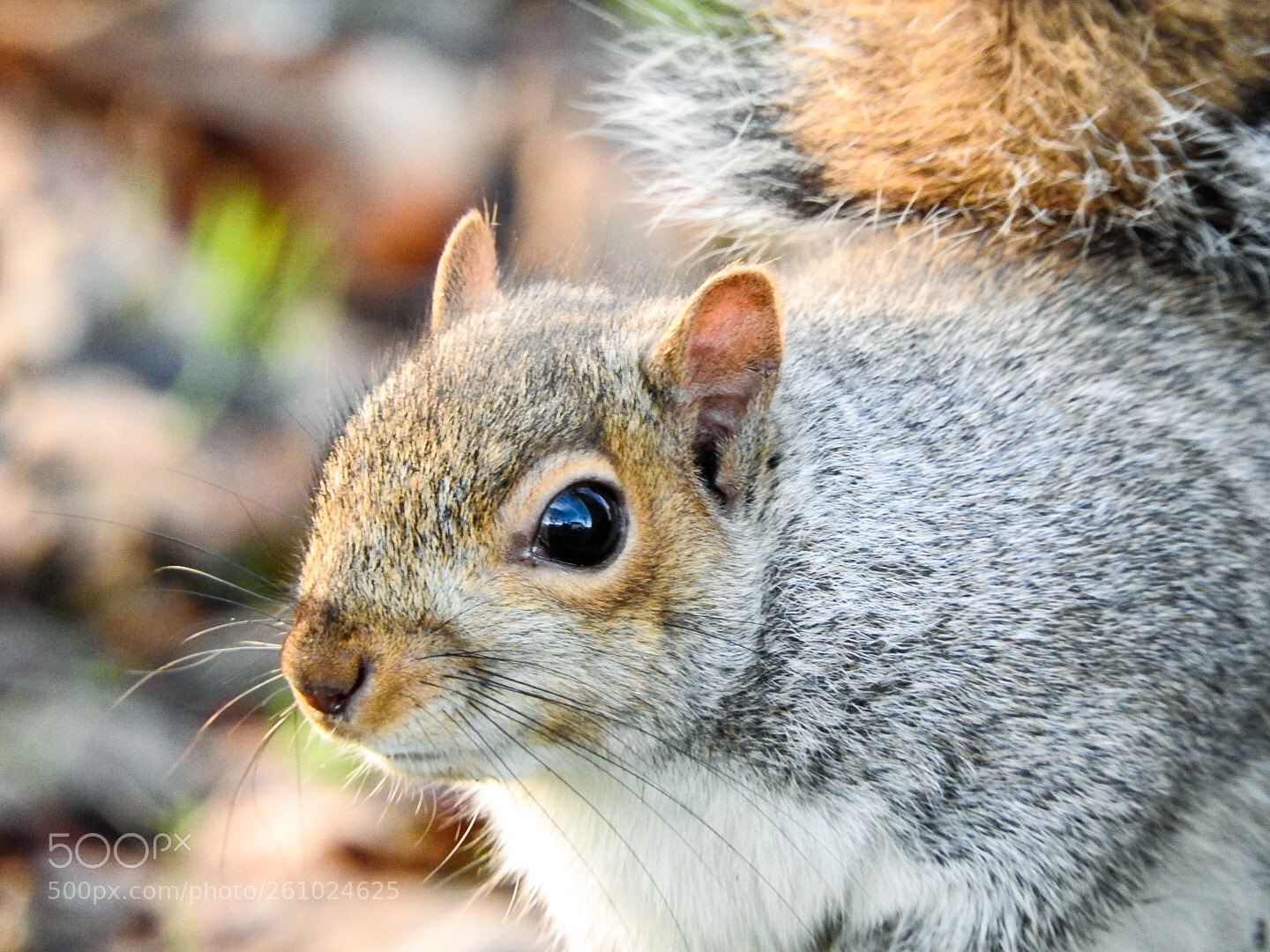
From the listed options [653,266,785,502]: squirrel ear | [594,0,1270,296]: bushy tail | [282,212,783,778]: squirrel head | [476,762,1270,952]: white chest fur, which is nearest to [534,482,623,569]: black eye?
[282,212,783,778]: squirrel head

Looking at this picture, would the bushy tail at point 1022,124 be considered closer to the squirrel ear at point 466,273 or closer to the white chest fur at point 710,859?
the squirrel ear at point 466,273

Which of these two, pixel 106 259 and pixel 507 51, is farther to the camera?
pixel 507 51

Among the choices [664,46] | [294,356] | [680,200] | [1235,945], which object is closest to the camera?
[1235,945]

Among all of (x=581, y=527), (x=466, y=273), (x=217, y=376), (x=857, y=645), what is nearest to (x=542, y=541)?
(x=581, y=527)

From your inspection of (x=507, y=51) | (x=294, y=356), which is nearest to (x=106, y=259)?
(x=294, y=356)

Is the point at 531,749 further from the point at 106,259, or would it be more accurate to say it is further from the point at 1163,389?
the point at 106,259

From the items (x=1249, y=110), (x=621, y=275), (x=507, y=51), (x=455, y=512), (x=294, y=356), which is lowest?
(x=455, y=512)
